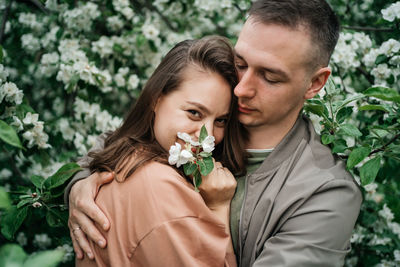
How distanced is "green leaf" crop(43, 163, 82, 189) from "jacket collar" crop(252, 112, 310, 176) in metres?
0.94

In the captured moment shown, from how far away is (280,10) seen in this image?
1.88 meters

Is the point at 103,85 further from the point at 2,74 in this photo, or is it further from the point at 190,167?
the point at 190,167

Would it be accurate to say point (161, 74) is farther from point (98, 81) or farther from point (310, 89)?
point (98, 81)

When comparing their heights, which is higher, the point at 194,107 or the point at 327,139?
the point at 194,107

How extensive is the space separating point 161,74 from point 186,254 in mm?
936

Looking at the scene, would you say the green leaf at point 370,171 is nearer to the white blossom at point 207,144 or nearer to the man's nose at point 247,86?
the man's nose at point 247,86

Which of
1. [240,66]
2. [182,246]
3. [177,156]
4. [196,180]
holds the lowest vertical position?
[182,246]

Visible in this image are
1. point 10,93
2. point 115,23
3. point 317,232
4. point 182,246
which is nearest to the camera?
point 182,246

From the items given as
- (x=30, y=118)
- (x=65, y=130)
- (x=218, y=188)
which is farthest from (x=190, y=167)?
(x=65, y=130)

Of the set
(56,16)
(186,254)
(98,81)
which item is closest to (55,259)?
(186,254)

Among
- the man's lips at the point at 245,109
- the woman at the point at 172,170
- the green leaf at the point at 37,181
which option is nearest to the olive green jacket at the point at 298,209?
the woman at the point at 172,170

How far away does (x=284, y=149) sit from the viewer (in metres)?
2.00

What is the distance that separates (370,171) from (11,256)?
5.40 feet

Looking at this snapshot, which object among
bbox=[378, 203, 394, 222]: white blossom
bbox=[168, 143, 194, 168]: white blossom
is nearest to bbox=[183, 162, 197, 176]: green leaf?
bbox=[168, 143, 194, 168]: white blossom
